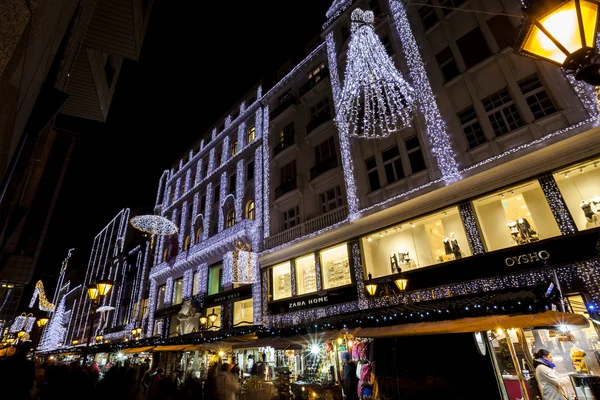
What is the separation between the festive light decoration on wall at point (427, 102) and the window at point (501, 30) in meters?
3.14

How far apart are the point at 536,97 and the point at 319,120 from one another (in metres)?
12.2

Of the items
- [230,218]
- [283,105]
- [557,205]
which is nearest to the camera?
[557,205]

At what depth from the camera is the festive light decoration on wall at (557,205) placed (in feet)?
32.3

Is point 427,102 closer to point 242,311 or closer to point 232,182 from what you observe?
point 242,311

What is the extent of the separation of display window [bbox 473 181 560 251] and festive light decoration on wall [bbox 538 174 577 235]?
20.0 inches

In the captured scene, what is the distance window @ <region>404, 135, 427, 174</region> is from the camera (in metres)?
14.4

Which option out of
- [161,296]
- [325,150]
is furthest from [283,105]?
[161,296]

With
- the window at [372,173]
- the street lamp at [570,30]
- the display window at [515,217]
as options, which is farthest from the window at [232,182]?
the street lamp at [570,30]

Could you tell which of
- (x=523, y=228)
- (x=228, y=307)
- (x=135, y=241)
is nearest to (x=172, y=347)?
(x=228, y=307)

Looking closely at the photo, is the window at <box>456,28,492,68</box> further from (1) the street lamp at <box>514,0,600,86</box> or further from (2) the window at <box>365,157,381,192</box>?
(1) the street lamp at <box>514,0,600,86</box>

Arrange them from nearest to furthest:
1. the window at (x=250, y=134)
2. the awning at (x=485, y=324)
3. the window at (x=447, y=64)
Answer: the awning at (x=485, y=324) < the window at (x=447, y=64) < the window at (x=250, y=134)

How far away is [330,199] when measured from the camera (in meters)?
18.7

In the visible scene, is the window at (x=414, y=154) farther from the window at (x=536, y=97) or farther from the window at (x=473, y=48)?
the window at (x=536, y=97)

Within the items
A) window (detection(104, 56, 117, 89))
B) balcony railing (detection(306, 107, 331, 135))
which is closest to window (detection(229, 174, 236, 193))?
balcony railing (detection(306, 107, 331, 135))
